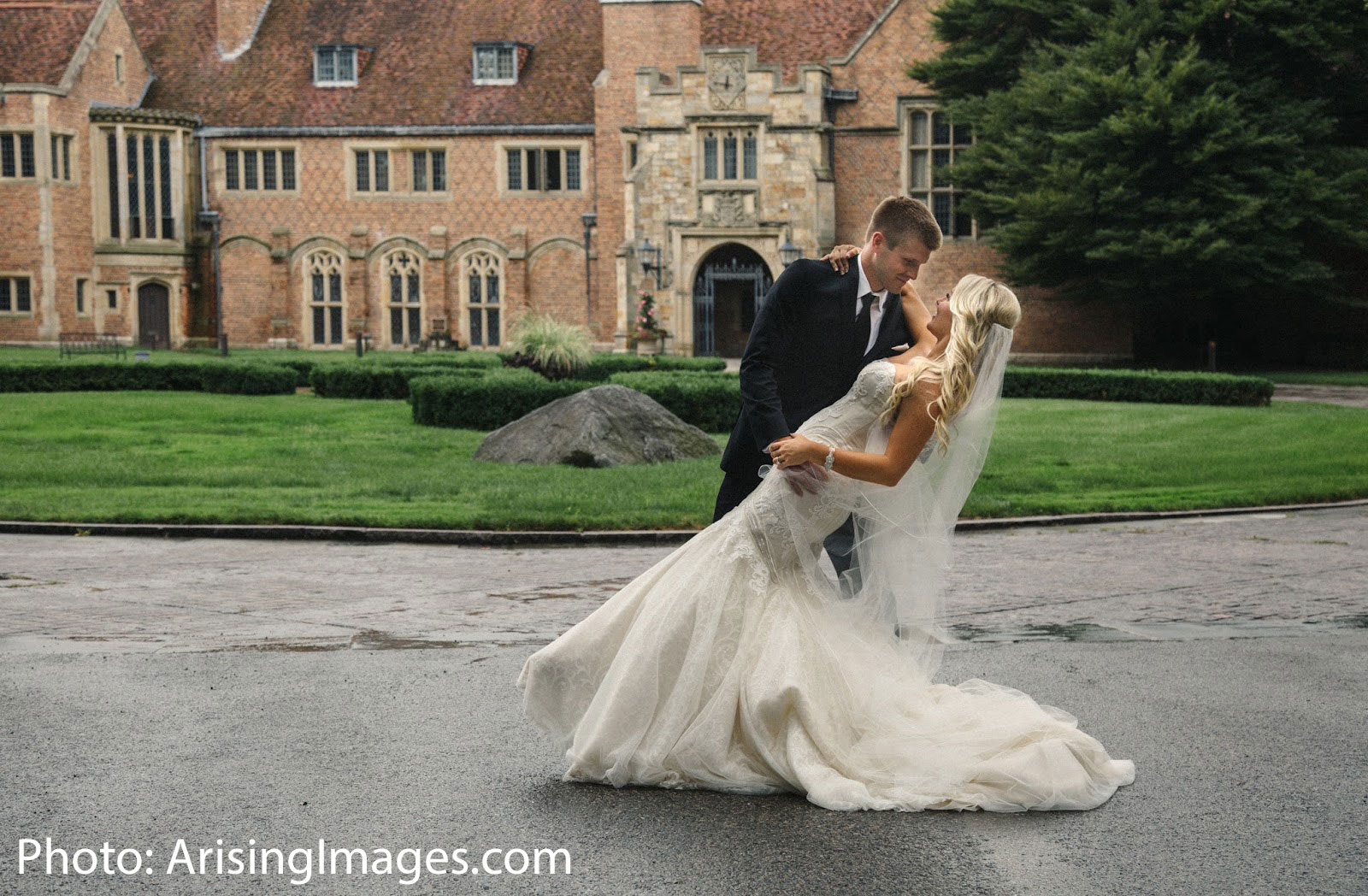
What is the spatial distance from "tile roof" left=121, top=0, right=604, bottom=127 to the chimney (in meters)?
0.28

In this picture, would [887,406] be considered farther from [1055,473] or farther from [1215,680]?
[1055,473]

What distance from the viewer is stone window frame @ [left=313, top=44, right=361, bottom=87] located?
151 feet

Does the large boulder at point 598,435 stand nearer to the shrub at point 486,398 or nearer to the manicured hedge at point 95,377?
the shrub at point 486,398

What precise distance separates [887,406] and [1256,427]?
16.9 m

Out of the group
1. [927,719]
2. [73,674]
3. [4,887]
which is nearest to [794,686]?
[927,719]

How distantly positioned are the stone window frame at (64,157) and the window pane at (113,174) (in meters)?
0.98

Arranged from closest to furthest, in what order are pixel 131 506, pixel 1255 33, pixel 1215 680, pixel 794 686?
pixel 794 686 → pixel 1215 680 → pixel 131 506 → pixel 1255 33

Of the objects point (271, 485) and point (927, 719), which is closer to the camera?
point (927, 719)

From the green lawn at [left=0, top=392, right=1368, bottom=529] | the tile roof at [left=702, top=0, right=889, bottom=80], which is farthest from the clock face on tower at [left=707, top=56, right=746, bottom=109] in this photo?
the green lawn at [left=0, top=392, right=1368, bottom=529]

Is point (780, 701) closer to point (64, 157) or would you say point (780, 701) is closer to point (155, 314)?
point (155, 314)

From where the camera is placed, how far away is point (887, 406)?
579 cm

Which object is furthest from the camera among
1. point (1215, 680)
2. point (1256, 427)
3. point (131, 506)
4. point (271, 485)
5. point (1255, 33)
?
point (1255, 33)

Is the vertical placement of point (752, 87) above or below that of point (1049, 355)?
above

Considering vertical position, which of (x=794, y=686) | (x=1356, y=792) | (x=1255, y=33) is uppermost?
(x=1255, y=33)
